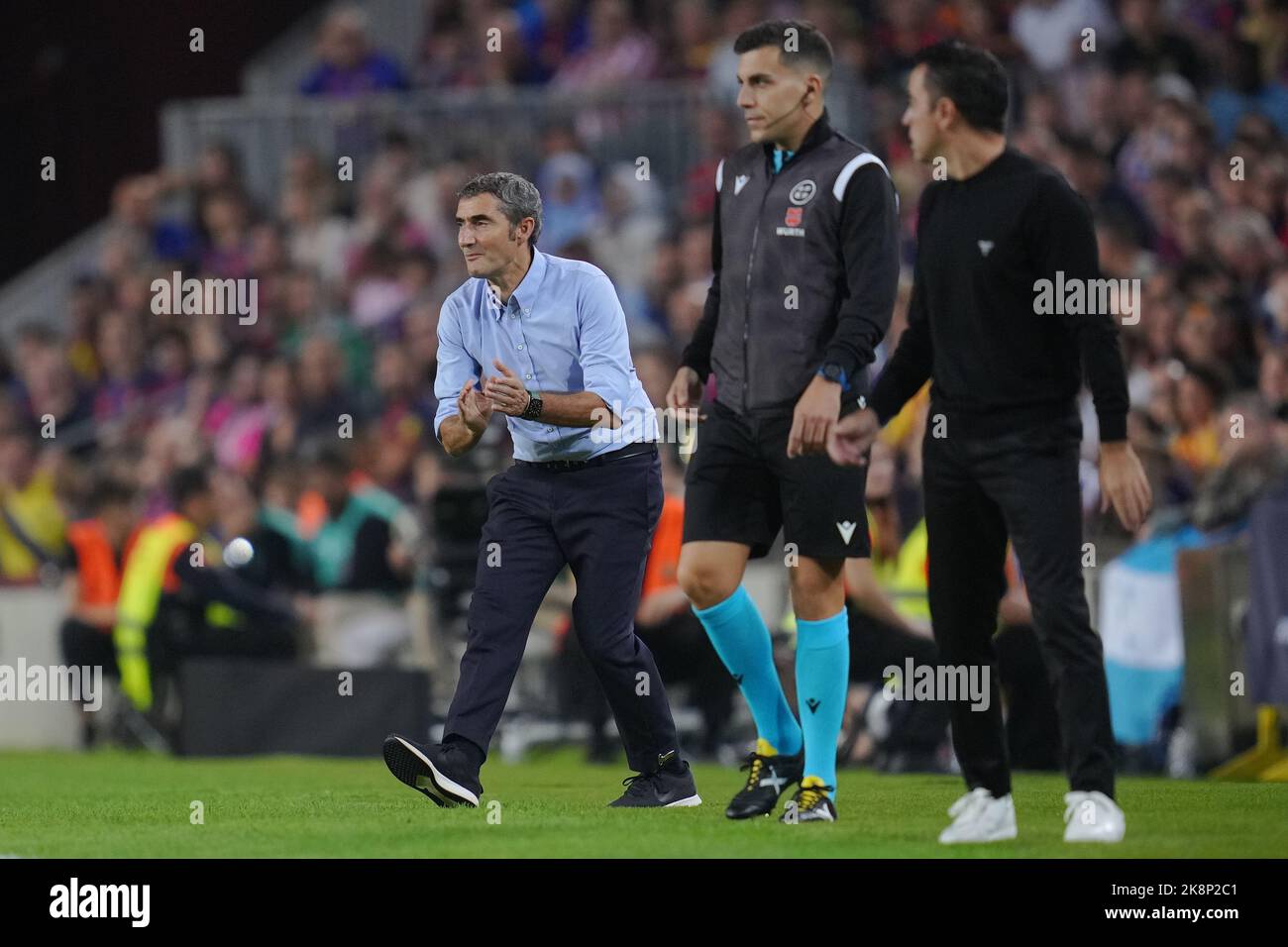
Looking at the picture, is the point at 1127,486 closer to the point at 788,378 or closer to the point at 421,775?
the point at 788,378

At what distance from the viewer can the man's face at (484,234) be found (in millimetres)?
7203

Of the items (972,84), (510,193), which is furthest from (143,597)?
(972,84)

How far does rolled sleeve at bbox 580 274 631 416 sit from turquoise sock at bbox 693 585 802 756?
2.55ft

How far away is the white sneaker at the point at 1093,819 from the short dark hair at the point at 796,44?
254cm

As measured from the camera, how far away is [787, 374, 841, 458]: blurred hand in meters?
6.53

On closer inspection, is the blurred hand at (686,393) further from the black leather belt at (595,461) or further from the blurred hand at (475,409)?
the blurred hand at (475,409)

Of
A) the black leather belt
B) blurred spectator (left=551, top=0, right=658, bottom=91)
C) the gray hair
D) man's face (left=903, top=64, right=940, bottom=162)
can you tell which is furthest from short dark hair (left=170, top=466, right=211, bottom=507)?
man's face (left=903, top=64, right=940, bottom=162)

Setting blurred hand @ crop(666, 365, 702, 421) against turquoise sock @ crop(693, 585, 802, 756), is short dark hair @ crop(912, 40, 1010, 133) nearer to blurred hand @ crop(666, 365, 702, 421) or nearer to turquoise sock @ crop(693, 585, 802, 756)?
blurred hand @ crop(666, 365, 702, 421)

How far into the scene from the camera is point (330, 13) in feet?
62.7

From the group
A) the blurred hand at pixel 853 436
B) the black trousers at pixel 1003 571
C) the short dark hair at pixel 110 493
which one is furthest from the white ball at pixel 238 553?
the black trousers at pixel 1003 571

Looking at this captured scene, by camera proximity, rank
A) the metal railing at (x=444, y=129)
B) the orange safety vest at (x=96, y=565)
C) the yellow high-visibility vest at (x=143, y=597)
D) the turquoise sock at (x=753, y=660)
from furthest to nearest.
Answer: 1. the metal railing at (x=444, y=129)
2. the orange safety vest at (x=96, y=565)
3. the yellow high-visibility vest at (x=143, y=597)
4. the turquoise sock at (x=753, y=660)
